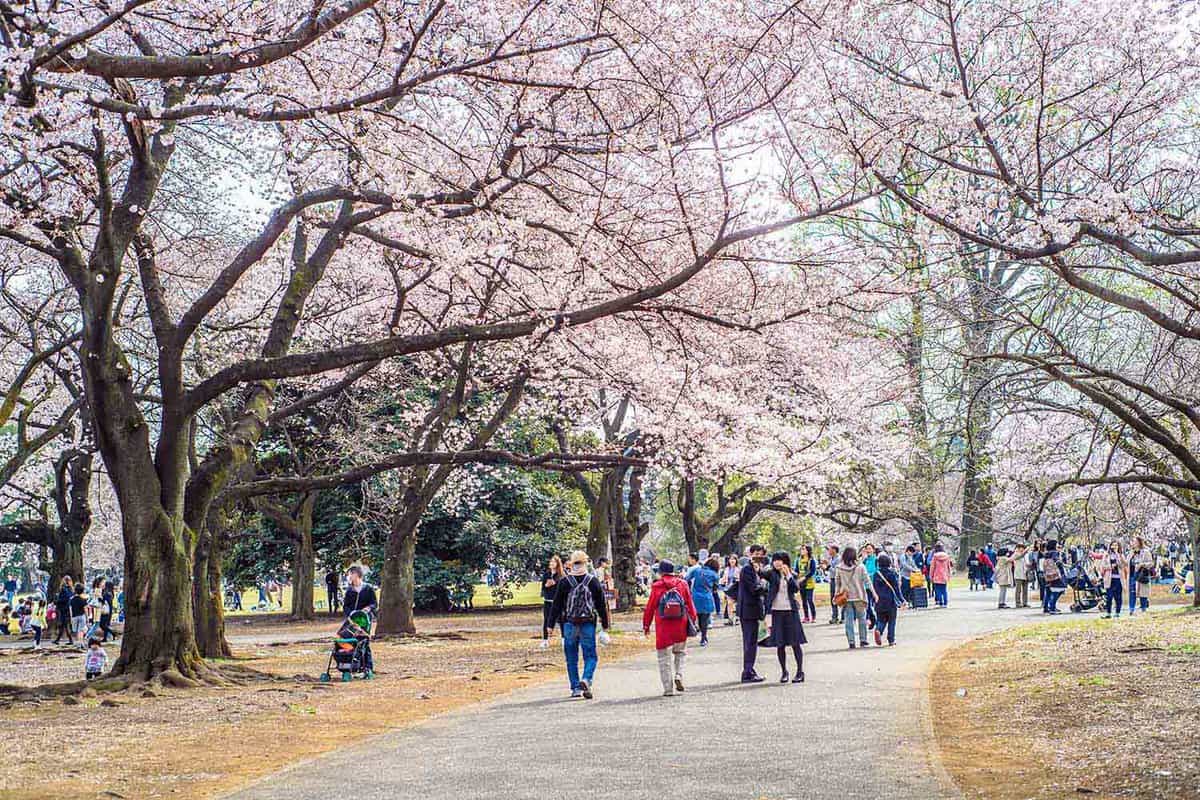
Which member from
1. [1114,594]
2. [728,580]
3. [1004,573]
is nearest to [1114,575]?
[1114,594]

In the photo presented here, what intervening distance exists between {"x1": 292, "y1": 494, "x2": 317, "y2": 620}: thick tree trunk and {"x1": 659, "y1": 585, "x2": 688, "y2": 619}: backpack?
79.3ft

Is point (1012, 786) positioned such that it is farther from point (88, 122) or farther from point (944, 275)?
point (88, 122)

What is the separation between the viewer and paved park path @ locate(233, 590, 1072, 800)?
8102mm

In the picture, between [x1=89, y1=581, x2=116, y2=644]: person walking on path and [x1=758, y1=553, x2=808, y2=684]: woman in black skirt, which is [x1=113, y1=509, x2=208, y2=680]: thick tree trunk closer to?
[x1=758, y1=553, x2=808, y2=684]: woman in black skirt

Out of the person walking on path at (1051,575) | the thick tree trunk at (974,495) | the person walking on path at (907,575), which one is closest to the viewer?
the thick tree trunk at (974,495)

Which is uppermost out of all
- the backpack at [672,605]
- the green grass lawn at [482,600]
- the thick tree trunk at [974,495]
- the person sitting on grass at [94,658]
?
the thick tree trunk at [974,495]

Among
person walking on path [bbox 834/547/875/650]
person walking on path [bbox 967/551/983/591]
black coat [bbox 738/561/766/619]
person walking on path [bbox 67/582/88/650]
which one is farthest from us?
person walking on path [bbox 967/551/983/591]

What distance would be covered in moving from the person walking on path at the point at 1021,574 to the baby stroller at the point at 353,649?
19102 mm

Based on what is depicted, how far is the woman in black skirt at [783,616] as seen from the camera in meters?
14.9

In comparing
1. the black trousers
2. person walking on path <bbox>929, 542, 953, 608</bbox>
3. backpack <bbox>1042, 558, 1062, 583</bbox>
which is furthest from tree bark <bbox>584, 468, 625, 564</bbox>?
the black trousers

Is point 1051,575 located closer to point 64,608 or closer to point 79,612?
point 79,612

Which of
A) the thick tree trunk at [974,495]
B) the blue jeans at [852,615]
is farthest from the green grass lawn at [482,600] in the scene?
the blue jeans at [852,615]

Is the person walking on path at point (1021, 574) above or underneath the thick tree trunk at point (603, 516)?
underneath

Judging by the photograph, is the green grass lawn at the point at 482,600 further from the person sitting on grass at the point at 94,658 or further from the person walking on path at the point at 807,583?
the person sitting on grass at the point at 94,658
